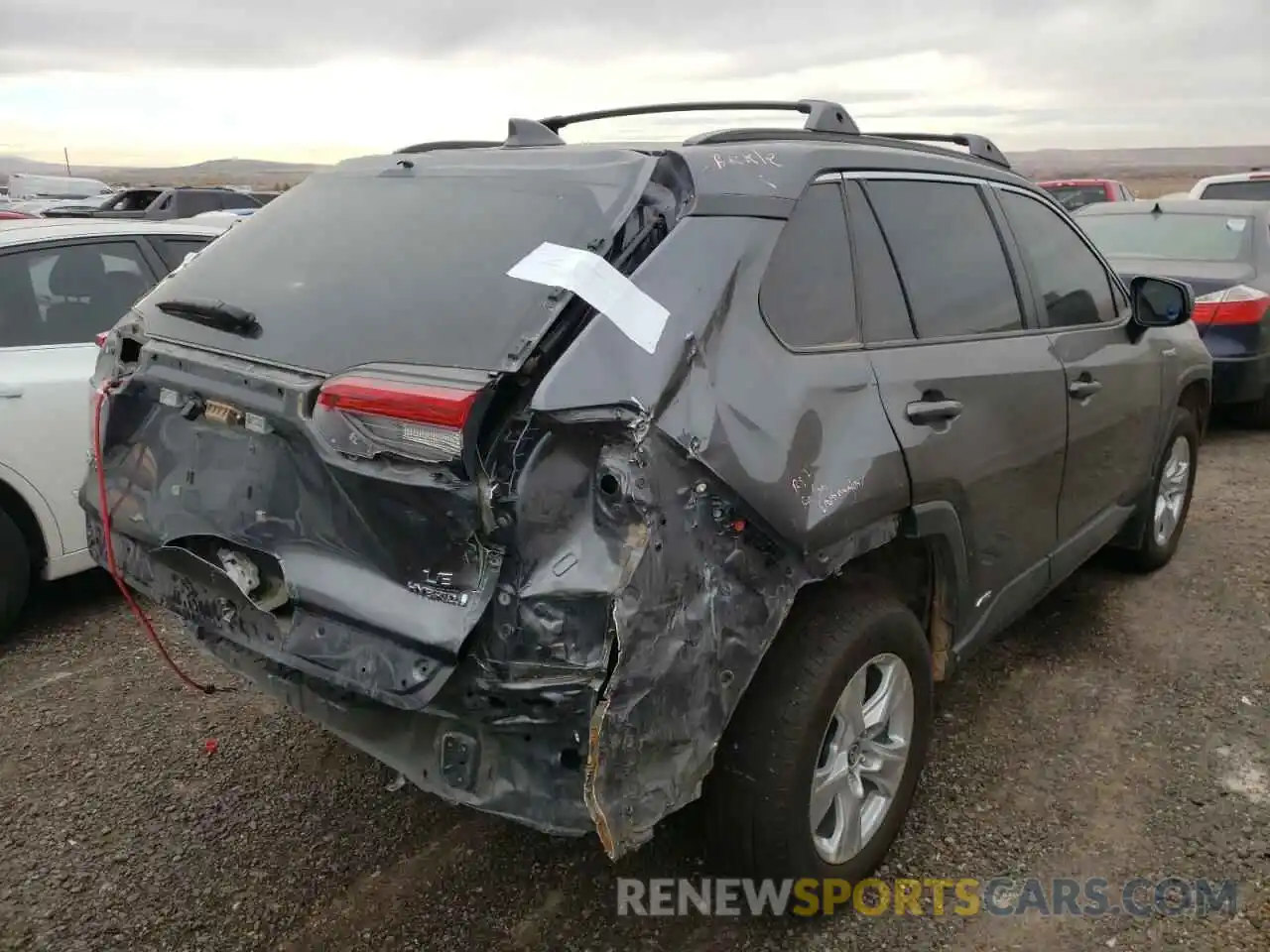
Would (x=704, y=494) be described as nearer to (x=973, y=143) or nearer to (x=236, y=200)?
(x=973, y=143)

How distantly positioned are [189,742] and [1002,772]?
2.71m

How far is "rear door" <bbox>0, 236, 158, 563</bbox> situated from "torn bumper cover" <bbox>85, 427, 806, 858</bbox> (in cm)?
248

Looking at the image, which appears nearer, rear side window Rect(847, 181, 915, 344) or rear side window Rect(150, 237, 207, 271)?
rear side window Rect(847, 181, 915, 344)

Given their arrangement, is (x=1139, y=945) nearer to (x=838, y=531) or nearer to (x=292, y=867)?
(x=838, y=531)

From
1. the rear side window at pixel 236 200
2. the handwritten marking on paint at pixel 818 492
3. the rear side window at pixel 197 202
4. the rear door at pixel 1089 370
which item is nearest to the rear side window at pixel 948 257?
the rear door at pixel 1089 370

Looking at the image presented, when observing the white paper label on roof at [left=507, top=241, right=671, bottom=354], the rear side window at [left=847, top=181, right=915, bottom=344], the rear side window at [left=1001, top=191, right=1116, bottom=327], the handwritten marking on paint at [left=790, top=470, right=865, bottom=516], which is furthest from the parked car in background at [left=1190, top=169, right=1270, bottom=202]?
the white paper label on roof at [left=507, top=241, right=671, bottom=354]

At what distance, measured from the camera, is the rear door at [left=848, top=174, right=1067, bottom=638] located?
264 centimetres

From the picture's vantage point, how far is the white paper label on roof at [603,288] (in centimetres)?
205

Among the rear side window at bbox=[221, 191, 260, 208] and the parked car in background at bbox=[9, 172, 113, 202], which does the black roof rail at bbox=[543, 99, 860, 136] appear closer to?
the rear side window at bbox=[221, 191, 260, 208]

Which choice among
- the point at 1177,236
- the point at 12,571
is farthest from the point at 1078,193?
the point at 12,571

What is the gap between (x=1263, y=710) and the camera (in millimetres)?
3613

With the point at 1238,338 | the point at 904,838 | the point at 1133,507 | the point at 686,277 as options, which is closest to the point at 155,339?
the point at 686,277

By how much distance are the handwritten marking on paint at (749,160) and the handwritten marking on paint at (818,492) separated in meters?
0.78

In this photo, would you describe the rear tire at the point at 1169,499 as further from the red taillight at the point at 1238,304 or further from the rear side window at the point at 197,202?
the rear side window at the point at 197,202
